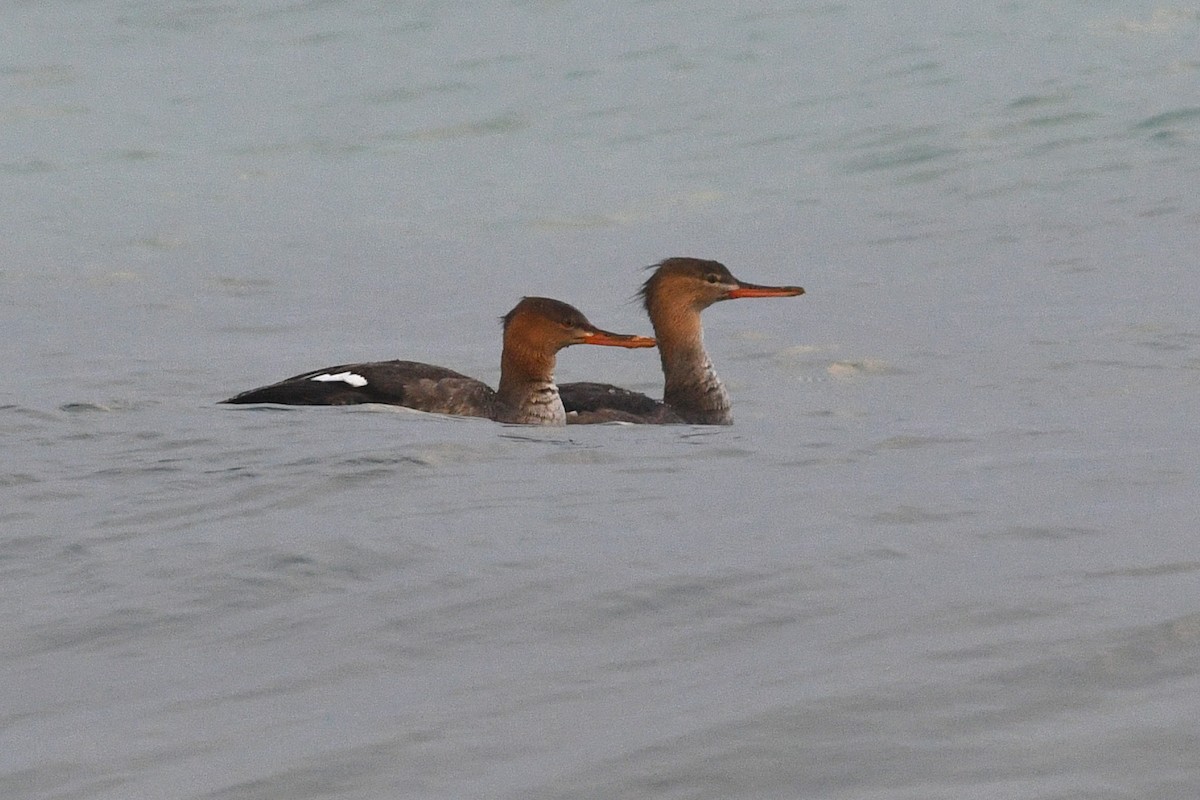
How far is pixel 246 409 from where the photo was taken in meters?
9.27

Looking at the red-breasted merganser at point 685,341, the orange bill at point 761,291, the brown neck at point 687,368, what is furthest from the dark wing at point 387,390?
the orange bill at point 761,291

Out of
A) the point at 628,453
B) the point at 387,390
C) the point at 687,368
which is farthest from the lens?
the point at 687,368

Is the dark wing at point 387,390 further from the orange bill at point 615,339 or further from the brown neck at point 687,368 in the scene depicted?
the brown neck at point 687,368

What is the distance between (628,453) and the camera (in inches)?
307

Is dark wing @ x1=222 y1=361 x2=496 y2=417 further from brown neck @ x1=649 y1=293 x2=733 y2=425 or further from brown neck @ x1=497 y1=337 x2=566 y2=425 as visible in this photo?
brown neck @ x1=649 y1=293 x2=733 y2=425

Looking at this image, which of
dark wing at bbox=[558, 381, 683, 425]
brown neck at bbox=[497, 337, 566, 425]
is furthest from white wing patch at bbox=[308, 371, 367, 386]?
dark wing at bbox=[558, 381, 683, 425]

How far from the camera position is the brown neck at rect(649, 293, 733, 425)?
408 inches

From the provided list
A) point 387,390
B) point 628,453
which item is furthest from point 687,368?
point 628,453

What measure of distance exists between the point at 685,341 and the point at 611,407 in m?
1.06

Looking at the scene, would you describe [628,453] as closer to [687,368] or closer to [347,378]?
[347,378]

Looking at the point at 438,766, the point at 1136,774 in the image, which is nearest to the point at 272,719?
the point at 438,766

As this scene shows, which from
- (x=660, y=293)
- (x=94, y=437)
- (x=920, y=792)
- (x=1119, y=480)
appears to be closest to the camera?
(x=920, y=792)

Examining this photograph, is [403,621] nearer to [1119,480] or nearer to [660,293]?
[1119,480]

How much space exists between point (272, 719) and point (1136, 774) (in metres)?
1.78
